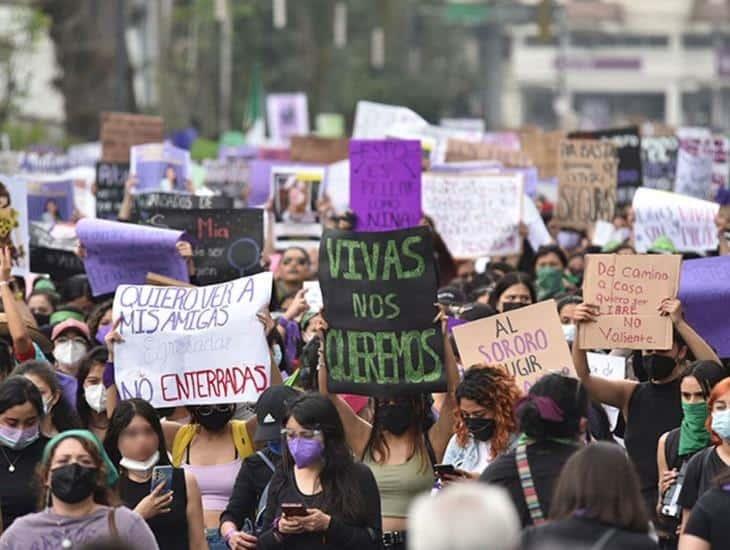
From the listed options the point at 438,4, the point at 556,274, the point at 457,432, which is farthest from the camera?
the point at 438,4

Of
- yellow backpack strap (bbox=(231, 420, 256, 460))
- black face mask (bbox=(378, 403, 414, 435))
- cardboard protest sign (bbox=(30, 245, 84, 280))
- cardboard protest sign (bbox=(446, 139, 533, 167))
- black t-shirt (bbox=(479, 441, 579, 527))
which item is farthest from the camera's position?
cardboard protest sign (bbox=(446, 139, 533, 167))

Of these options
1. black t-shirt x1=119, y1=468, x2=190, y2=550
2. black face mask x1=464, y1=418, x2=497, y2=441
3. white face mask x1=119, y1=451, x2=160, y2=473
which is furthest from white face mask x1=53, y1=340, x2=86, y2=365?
black face mask x1=464, y1=418, x2=497, y2=441

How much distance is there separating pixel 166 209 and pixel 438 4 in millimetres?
71738

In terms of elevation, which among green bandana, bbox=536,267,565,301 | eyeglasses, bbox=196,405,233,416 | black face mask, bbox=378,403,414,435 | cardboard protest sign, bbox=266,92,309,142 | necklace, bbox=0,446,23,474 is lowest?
cardboard protest sign, bbox=266,92,309,142

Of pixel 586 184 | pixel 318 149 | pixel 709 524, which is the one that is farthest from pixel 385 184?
pixel 709 524

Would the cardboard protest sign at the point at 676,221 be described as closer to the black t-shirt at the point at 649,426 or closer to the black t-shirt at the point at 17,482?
the black t-shirt at the point at 649,426

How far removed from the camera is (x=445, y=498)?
433 centimetres

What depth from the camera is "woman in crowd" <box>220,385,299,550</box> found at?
7496mm

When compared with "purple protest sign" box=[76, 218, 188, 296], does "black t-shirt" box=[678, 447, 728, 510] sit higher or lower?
lower

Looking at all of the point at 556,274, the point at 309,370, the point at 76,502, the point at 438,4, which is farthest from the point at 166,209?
the point at 438,4

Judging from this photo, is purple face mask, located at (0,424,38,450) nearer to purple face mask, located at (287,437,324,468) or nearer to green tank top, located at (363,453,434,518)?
purple face mask, located at (287,437,324,468)

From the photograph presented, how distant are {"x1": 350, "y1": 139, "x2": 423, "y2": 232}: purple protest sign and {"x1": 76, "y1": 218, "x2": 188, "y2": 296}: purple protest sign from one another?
2.63m

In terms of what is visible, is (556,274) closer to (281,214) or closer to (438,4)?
(281,214)

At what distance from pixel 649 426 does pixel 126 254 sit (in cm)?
356
